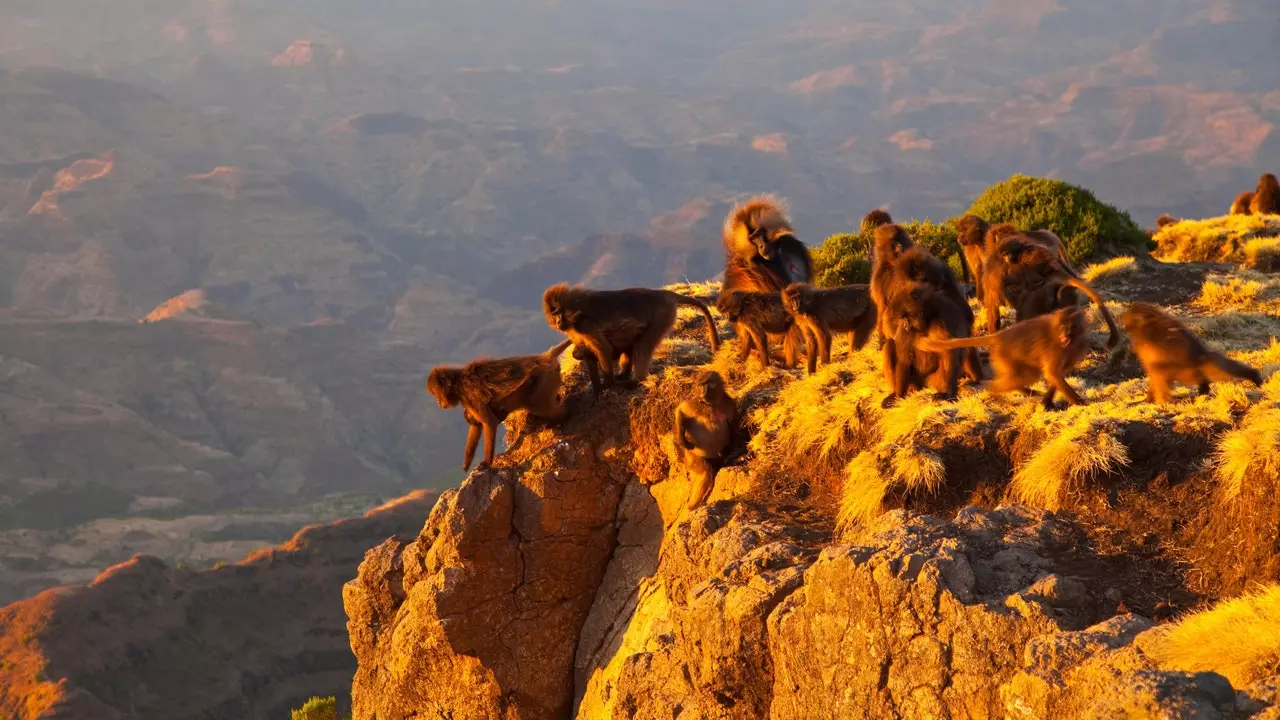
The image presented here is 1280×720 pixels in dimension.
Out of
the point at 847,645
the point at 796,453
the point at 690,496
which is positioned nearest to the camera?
the point at 847,645

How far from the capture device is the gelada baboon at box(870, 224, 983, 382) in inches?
515

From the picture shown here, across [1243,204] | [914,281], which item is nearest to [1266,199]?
[1243,204]

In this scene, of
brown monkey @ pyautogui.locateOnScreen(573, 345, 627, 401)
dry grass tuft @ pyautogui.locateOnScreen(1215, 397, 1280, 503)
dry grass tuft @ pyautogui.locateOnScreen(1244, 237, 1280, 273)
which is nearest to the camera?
→ dry grass tuft @ pyautogui.locateOnScreen(1215, 397, 1280, 503)

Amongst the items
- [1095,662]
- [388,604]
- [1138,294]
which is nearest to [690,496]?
[388,604]

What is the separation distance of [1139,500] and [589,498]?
6792mm

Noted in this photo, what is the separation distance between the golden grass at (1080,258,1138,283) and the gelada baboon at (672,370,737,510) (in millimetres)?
9858

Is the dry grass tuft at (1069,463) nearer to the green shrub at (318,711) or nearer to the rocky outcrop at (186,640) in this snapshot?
the green shrub at (318,711)

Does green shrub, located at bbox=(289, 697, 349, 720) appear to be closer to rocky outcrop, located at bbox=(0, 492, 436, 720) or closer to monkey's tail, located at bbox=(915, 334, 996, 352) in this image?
monkey's tail, located at bbox=(915, 334, 996, 352)

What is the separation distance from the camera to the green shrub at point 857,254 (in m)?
22.8

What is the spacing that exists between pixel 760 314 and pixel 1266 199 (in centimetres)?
2155

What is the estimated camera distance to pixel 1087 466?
1065 centimetres

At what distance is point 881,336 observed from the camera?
1349 cm

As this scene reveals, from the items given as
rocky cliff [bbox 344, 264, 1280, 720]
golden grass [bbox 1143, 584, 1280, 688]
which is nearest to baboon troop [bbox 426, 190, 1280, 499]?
rocky cliff [bbox 344, 264, 1280, 720]

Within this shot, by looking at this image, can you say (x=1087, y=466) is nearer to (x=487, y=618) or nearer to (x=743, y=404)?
(x=743, y=404)
